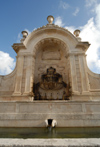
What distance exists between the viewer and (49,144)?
230 cm

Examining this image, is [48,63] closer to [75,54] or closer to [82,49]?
[75,54]

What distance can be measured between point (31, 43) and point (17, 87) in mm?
5517

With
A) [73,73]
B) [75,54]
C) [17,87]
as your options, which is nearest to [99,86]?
[73,73]

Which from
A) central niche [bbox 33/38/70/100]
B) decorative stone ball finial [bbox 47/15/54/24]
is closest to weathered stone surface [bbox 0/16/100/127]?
central niche [bbox 33/38/70/100]

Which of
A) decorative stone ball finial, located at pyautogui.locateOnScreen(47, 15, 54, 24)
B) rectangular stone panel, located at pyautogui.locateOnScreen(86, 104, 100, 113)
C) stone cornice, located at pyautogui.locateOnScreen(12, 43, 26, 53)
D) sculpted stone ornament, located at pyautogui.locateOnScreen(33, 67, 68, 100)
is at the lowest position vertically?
rectangular stone panel, located at pyautogui.locateOnScreen(86, 104, 100, 113)

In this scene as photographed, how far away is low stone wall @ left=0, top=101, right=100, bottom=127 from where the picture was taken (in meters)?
5.51

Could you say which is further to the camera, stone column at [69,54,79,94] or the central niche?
the central niche

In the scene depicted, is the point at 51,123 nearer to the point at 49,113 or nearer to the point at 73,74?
the point at 49,113

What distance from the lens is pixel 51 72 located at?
1107 cm

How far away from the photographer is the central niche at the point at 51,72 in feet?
35.1

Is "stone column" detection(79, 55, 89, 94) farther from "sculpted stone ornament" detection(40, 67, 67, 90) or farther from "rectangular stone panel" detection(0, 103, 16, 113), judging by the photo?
"rectangular stone panel" detection(0, 103, 16, 113)

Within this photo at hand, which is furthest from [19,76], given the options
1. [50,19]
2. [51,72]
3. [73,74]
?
[50,19]

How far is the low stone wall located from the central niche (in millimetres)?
4474

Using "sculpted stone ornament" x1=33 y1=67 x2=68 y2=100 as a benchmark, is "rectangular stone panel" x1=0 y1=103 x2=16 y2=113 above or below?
below
